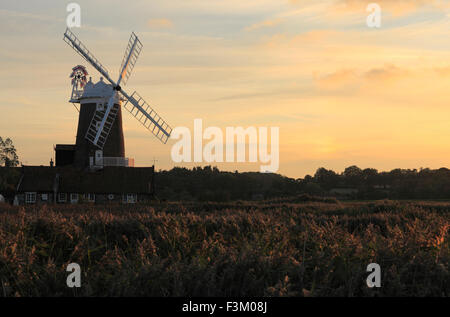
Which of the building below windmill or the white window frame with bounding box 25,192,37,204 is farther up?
the building below windmill

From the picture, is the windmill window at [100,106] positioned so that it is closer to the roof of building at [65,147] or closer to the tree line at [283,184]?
the roof of building at [65,147]

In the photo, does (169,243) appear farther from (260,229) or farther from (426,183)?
(426,183)

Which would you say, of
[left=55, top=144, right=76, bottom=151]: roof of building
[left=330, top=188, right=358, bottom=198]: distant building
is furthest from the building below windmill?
[left=330, top=188, right=358, bottom=198]: distant building

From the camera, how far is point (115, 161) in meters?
55.2

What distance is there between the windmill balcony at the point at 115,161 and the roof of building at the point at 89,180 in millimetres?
514

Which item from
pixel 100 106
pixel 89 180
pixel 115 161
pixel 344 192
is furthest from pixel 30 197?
pixel 344 192

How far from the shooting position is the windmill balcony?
178 feet

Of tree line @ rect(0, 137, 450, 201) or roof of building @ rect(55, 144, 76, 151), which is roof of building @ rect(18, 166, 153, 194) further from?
tree line @ rect(0, 137, 450, 201)

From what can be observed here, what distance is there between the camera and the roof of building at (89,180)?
2128 inches

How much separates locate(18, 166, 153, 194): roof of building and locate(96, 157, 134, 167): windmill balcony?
51cm

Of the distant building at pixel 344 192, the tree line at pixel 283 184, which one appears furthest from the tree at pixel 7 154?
the distant building at pixel 344 192
